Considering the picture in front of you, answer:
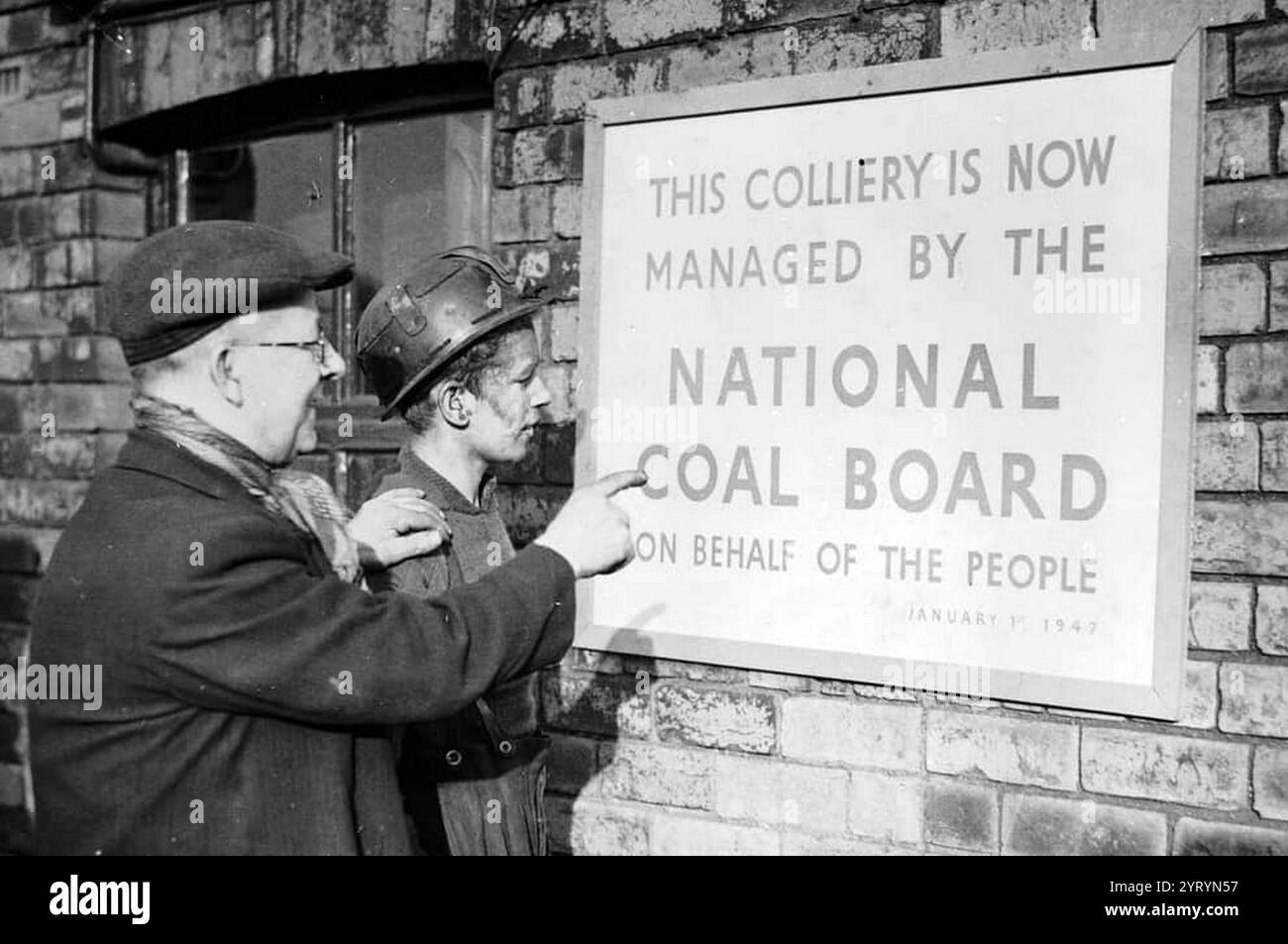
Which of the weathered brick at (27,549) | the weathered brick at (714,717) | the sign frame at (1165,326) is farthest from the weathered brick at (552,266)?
the weathered brick at (27,549)

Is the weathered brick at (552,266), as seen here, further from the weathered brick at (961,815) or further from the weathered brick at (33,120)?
the weathered brick at (33,120)

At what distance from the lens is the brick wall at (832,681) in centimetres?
248

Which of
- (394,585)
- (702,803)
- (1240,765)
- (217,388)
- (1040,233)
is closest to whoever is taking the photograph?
(217,388)

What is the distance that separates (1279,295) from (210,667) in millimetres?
1879

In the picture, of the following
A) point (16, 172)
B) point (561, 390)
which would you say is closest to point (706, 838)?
point (561, 390)

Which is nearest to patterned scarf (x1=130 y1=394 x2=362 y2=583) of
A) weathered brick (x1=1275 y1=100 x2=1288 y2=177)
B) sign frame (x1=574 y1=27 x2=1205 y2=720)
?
sign frame (x1=574 y1=27 x2=1205 y2=720)

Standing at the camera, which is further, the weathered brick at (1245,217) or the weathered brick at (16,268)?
the weathered brick at (16,268)

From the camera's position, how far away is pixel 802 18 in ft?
9.87

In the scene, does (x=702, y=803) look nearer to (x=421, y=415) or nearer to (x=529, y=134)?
(x=421, y=415)

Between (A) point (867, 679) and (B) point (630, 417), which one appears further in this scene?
(B) point (630, 417)

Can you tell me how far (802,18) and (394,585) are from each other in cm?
154

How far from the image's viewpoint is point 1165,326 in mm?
2547

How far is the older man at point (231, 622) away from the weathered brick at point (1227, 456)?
1222 millimetres
